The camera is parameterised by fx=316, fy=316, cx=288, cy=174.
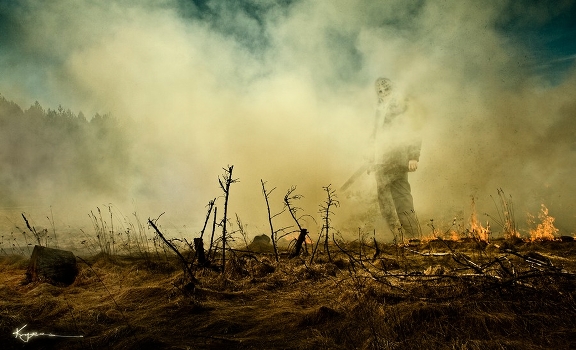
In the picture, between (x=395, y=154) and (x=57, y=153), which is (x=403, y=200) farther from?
(x=57, y=153)

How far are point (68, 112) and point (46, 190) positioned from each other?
30.0 feet

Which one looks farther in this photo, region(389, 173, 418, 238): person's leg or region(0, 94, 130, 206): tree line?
region(0, 94, 130, 206): tree line

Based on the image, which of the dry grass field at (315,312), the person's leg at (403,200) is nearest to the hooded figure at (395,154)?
the person's leg at (403,200)

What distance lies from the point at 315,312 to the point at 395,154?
8.35 m

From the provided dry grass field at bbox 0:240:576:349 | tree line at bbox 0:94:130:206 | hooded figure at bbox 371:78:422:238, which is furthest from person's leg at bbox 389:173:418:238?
tree line at bbox 0:94:130:206

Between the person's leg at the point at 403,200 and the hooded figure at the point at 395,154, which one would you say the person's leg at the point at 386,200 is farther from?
the person's leg at the point at 403,200

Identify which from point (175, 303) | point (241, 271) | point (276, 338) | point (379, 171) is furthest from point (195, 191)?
point (276, 338)

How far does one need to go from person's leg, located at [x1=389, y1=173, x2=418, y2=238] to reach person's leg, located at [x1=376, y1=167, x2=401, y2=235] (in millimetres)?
193

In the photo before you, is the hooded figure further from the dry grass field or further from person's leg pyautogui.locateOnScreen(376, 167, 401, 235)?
the dry grass field

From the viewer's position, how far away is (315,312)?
278 centimetres

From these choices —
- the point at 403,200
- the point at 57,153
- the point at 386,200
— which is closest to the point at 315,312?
the point at 403,200

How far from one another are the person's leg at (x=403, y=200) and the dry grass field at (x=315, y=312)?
5.56 m

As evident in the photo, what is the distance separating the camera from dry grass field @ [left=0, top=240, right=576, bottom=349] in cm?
221

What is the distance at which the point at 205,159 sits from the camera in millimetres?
18953
